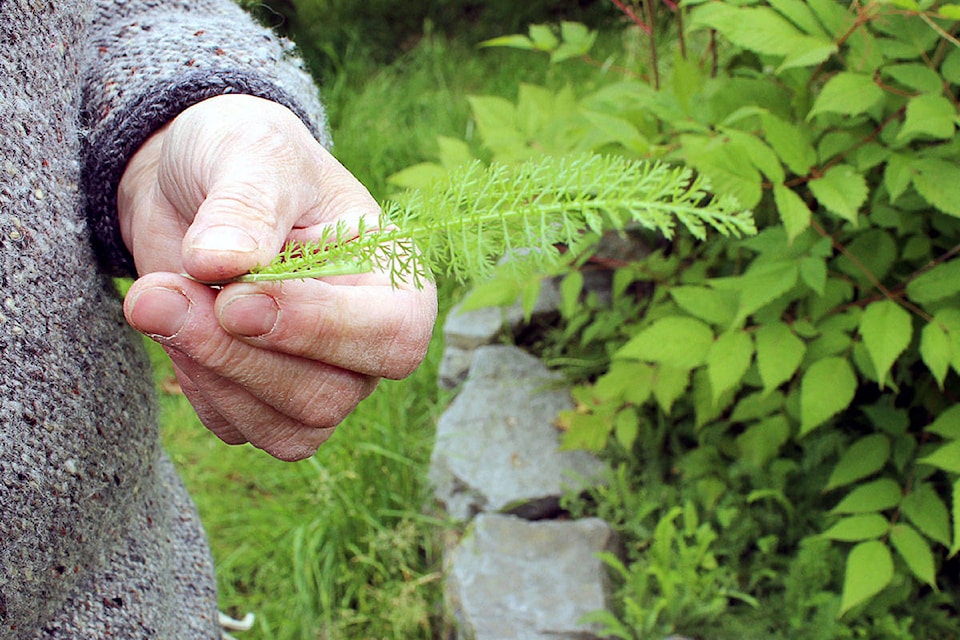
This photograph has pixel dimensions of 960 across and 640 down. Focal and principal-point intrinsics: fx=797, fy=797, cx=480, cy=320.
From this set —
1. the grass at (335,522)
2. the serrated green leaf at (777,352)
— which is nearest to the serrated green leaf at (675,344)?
the serrated green leaf at (777,352)

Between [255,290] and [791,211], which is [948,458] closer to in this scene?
[791,211]

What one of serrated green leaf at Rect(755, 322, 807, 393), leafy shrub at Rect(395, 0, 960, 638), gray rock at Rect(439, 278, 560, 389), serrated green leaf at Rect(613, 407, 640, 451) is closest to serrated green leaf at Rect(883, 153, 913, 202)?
leafy shrub at Rect(395, 0, 960, 638)

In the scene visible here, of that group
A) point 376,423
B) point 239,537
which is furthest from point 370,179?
point 239,537

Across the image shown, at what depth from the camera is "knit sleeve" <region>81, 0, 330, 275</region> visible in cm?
84

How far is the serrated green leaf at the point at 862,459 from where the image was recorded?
1.83m

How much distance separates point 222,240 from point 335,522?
1.88 metres

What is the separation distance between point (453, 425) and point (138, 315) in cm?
186

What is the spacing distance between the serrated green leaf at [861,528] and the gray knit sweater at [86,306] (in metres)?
1.35

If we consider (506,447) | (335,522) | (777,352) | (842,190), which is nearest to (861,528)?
(777,352)

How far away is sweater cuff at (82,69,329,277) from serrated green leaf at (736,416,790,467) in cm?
147

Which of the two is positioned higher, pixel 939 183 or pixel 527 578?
pixel 939 183

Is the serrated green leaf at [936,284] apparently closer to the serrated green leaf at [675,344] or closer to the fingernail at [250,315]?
the serrated green leaf at [675,344]

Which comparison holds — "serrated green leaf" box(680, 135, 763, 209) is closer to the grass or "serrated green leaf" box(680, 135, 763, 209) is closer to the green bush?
the grass

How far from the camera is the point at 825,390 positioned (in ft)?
5.38
